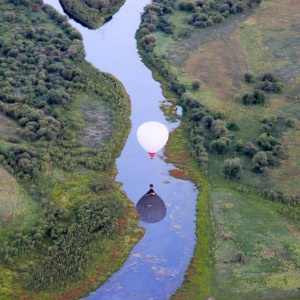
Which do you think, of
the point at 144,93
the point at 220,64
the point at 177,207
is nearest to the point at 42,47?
the point at 144,93

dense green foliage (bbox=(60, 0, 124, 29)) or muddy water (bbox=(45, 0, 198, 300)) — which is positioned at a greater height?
muddy water (bbox=(45, 0, 198, 300))

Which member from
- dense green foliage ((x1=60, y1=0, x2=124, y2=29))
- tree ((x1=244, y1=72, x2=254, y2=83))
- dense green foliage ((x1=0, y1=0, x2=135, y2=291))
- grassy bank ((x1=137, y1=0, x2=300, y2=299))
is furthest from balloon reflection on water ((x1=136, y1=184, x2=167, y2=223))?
dense green foliage ((x1=60, y1=0, x2=124, y2=29))

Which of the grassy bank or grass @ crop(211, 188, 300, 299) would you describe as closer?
grass @ crop(211, 188, 300, 299)

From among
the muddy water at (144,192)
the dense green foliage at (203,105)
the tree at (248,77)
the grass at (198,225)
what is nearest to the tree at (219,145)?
the dense green foliage at (203,105)

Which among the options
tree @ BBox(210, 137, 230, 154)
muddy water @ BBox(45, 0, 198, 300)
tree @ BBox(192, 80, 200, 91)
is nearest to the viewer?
muddy water @ BBox(45, 0, 198, 300)

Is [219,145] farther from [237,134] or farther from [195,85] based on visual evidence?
[195,85]

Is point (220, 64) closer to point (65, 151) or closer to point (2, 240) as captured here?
point (65, 151)

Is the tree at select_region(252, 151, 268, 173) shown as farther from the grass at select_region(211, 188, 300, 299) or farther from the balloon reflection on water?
the balloon reflection on water
